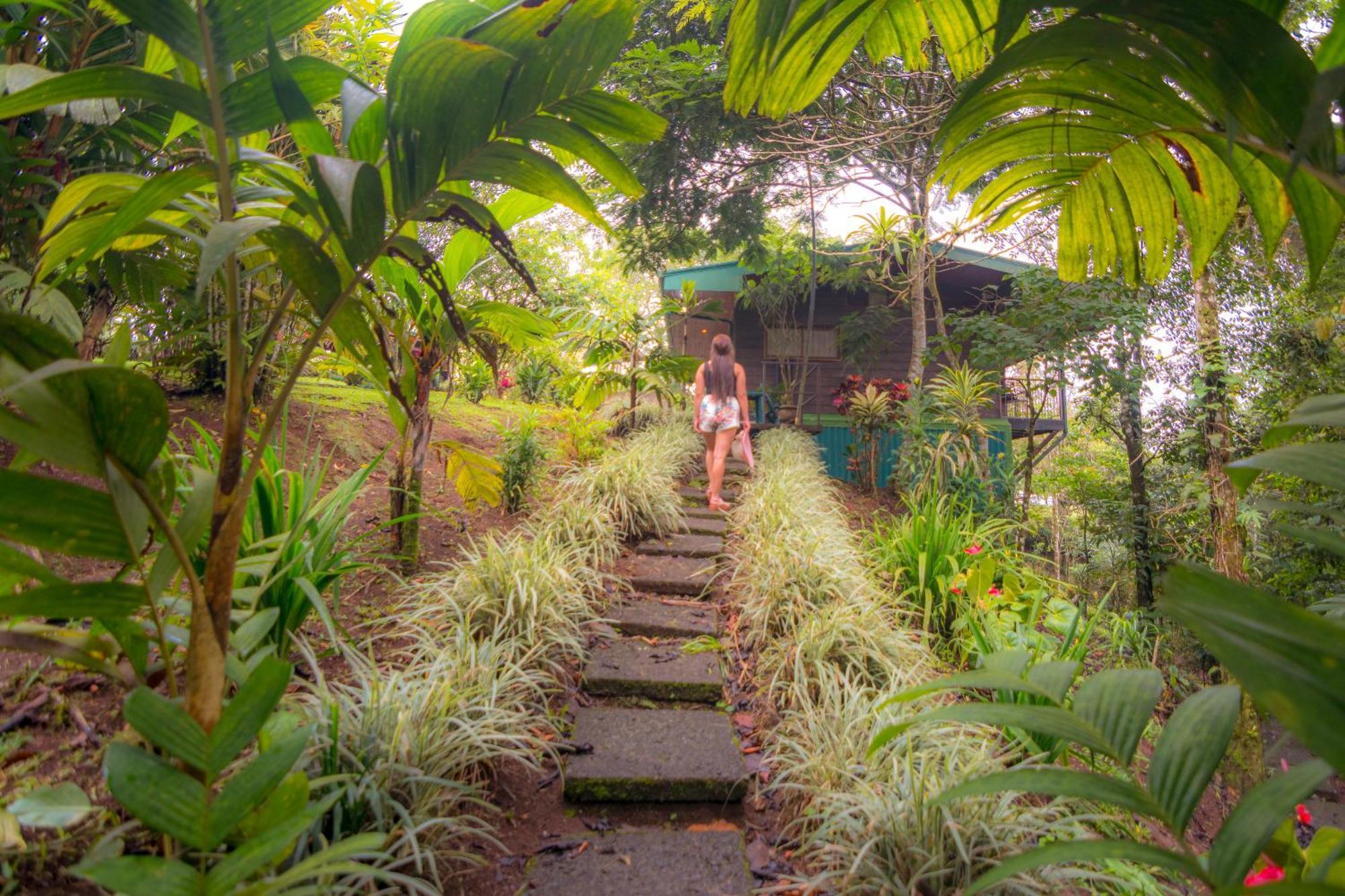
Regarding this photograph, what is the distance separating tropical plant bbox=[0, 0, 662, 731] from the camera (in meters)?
0.96

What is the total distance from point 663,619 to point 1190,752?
2.67 meters

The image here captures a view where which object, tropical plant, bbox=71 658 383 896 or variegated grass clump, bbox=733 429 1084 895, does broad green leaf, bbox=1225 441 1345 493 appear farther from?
tropical plant, bbox=71 658 383 896

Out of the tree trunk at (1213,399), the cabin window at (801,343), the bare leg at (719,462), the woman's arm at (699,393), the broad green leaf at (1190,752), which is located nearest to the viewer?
the broad green leaf at (1190,752)

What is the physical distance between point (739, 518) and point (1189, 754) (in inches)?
171

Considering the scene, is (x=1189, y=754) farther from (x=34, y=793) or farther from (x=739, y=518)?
(x=739, y=518)

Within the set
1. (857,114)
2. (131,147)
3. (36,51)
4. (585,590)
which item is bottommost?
(585,590)

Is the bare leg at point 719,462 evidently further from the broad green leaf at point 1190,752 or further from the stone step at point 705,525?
the broad green leaf at point 1190,752

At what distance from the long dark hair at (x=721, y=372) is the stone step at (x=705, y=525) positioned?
127cm

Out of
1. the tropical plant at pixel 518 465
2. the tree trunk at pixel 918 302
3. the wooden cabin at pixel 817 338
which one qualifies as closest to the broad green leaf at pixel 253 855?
the tropical plant at pixel 518 465

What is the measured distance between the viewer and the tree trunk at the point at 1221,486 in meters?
4.36

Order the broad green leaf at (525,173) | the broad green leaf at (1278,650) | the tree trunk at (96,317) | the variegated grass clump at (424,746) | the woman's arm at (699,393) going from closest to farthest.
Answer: the broad green leaf at (1278,650) → the broad green leaf at (525,173) → the variegated grass clump at (424,746) → the tree trunk at (96,317) → the woman's arm at (699,393)

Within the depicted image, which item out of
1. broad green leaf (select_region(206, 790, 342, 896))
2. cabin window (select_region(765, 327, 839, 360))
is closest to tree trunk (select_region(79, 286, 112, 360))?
broad green leaf (select_region(206, 790, 342, 896))

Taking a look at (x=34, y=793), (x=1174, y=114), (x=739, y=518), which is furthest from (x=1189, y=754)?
(x=739, y=518)

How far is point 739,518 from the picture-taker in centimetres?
504
